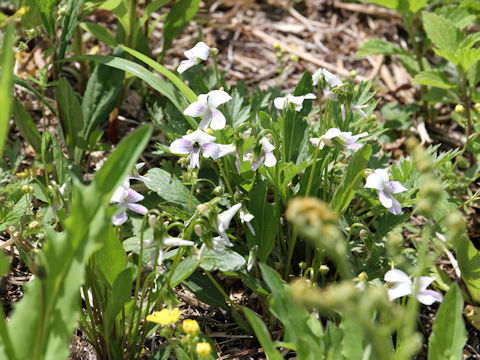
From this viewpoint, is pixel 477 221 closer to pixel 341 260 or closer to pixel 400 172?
pixel 400 172

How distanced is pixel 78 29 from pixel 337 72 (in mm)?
1470

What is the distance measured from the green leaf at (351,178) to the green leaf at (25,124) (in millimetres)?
1317

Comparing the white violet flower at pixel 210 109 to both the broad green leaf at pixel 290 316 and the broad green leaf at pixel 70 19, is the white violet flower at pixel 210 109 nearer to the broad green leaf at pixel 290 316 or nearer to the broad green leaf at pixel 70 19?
the broad green leaf at pixel 290 316

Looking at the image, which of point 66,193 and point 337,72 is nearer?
point 66,193

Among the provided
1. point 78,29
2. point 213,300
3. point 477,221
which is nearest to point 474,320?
point 477,221

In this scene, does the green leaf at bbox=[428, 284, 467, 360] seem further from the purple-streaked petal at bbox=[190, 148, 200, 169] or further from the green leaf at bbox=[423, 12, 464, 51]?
the green leaf at bbox=[423, 12, 464, 51]

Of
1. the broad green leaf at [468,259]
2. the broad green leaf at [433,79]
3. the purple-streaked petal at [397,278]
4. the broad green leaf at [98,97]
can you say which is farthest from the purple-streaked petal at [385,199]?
the broad green leaf at [98,97]

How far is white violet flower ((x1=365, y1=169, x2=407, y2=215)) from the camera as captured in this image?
1.64 metres

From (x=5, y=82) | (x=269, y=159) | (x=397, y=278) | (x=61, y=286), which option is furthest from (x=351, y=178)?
(x=5, y=82)

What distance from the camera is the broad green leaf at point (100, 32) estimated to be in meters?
2.48

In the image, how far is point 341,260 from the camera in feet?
2.92

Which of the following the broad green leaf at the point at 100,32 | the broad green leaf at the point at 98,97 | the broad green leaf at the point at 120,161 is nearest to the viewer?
the broad green leaf at the point at 120,161

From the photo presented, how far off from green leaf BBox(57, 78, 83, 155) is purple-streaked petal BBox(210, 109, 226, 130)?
80 centimetres

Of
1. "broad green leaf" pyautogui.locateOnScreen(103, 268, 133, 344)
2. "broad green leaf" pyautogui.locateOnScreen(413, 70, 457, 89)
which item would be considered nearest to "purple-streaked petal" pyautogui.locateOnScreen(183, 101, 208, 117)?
"broad green leaf" pyautogui.locateOnScreen(103, 268, 133, 344)
